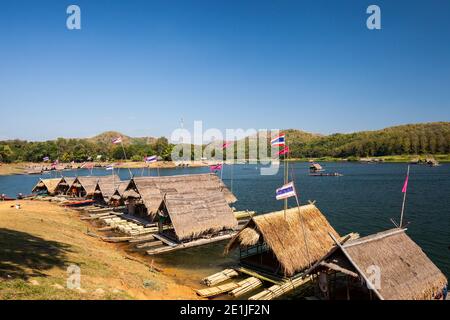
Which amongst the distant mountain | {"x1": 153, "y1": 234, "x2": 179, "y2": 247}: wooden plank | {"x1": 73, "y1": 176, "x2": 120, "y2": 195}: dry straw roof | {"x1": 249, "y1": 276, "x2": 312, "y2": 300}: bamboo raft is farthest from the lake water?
the distant mountain

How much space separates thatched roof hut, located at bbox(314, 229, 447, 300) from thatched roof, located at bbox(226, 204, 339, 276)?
14.7ft

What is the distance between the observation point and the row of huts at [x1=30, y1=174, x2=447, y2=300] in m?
15.9

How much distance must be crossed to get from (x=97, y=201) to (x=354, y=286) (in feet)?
138

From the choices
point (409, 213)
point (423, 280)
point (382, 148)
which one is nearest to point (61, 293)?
point (423, 280)

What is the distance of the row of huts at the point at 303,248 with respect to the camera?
15875 mm

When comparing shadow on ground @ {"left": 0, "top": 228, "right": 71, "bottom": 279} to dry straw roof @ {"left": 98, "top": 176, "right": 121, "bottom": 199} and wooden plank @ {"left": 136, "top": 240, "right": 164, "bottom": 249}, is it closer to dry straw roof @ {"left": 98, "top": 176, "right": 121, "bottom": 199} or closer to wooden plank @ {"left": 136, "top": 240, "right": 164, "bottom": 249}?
wooden plank @ {"left": 136, "top": 240, "right": 164, "bottom": 249}

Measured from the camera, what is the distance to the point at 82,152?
157m

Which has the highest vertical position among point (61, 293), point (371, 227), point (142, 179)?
point (142, 179)

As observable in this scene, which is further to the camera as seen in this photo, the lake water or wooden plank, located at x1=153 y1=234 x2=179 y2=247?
wooden plank, located at x1=153 y1=234 x2=179 y2=247

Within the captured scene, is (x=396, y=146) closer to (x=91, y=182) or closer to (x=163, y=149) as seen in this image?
(x=163, y=149)

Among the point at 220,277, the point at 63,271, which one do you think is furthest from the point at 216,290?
the point at 63,271

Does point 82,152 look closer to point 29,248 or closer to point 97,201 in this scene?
point 97,201

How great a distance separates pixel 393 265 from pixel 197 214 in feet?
58.7
